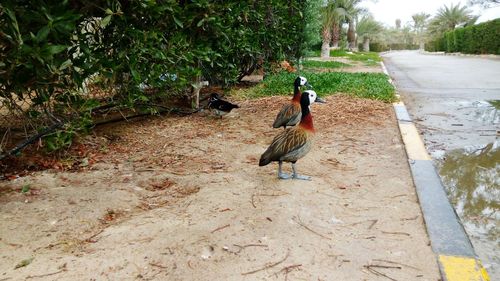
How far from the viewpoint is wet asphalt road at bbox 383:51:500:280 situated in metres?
3.37

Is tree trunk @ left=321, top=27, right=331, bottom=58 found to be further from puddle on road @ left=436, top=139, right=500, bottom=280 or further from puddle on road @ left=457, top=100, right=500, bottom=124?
puddle on road @ left=436, top=139, right=500, bottom=280

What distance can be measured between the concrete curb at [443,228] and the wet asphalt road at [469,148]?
11 centimetres

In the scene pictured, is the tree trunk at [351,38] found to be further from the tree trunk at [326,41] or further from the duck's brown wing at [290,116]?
the duck's brown wing at [290,116]

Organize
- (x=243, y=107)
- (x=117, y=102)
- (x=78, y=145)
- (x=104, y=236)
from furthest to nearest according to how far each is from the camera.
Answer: (x=243, y=107)
(x=117, y=102)
(x=78, y=145)
(x=104, y=236)

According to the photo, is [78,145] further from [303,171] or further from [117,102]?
[303,171]

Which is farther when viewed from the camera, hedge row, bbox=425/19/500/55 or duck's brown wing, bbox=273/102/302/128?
hedge row, bbox=425/19/500/55

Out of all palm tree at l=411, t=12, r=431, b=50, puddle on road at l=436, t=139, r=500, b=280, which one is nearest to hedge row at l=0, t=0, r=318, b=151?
puddle on road at l=436, t=139, r=500, b=280

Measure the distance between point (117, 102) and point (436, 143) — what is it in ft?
16.3

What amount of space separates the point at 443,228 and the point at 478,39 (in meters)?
36.5

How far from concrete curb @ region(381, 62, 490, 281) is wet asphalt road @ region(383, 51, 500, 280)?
114 millimetres

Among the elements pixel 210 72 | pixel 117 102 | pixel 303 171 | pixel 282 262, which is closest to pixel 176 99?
pixel 210 72

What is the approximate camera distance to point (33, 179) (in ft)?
14.5

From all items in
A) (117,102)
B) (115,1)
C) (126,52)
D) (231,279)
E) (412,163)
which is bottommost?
(231,279)

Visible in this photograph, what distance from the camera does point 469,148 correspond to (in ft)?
18.2
